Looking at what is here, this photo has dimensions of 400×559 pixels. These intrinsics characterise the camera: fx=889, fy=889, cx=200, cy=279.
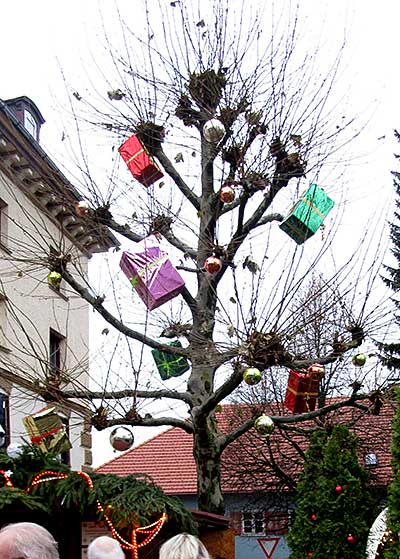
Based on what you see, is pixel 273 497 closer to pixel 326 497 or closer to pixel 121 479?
pixel 326 497

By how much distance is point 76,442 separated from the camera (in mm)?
21906

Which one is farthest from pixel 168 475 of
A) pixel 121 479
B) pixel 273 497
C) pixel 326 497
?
pixel 121 479

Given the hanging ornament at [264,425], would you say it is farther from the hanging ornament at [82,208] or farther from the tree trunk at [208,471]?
the hanging ornament at [82,208]

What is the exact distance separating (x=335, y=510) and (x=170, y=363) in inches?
184

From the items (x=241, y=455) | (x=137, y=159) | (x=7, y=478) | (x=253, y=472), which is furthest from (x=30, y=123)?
(x=7, y=478)

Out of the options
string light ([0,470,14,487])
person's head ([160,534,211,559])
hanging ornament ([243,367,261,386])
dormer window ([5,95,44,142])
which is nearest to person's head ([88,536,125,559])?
person's head ([160,534,211,559])

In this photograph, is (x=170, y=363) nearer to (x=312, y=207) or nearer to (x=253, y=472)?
(x=312, y=207)

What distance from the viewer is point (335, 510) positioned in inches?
550

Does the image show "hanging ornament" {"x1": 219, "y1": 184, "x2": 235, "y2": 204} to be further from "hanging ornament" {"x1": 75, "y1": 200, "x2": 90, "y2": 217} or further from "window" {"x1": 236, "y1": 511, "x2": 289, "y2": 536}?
"window" {"x1": 236, "y1": 511, "x2": 289, "y2": 536}

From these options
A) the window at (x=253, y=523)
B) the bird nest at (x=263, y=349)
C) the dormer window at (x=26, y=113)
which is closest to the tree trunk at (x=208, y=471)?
the bird nest at (x=263, y=349)

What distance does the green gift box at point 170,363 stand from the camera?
35.9 ft

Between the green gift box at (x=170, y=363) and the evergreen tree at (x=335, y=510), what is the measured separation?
4278 millimetres

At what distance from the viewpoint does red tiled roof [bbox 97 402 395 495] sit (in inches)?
920

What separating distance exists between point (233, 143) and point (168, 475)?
2061 centimetres
